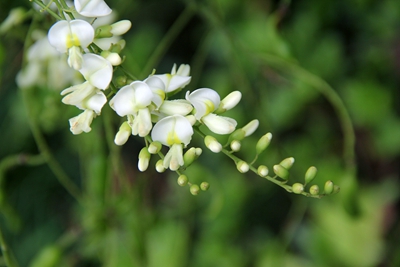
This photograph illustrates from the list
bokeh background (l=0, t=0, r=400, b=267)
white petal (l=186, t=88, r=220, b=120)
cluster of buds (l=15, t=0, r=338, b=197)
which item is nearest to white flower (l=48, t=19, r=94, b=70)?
cluster of buds (l=15, t=0, r=338, b=197)

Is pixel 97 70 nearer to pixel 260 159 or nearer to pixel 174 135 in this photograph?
pixel 174 135

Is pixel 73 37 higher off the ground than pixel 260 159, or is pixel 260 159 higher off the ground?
pixel 73 37

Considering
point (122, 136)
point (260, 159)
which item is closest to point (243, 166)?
point (122, 136)

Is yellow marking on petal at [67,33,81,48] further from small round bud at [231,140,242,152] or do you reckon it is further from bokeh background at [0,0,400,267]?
bokeh background at [0,0,400,267]

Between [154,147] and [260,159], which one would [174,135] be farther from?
[260,159]

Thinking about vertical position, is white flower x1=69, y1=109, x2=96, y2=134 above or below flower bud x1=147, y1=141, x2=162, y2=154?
below

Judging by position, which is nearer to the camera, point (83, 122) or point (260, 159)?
point (83, 122)

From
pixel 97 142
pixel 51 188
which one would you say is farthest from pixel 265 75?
pixel 51 188
